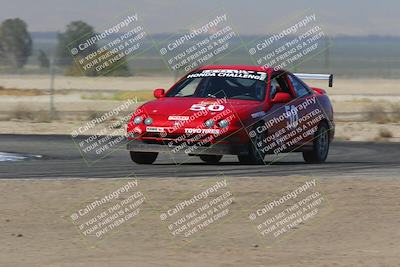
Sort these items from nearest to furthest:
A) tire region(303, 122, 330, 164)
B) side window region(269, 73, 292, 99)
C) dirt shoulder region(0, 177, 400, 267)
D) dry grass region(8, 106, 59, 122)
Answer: dirt shoulder region(0, 177, 400, 267) → side window region(269, 73, 292, 99) → tire region(303, 122, 330, 164) → dry grass region(8, 106, 59, 122)

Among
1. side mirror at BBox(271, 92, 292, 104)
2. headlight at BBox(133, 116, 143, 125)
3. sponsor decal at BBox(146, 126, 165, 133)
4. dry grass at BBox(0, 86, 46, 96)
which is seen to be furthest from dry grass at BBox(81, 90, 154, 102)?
sponsor decal at BBox(146, 126, 165, 133)

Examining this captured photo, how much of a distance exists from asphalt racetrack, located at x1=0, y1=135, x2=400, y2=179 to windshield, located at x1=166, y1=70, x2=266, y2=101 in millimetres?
966

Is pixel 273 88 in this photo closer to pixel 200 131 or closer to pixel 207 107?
pixel 207 107

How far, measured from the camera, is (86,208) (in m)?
11.2

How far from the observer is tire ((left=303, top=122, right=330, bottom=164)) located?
16.8 meters

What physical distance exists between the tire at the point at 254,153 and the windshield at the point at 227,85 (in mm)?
630

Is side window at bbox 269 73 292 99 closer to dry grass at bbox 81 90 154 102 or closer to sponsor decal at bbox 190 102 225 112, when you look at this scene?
sponsor decal at bbox 190 102 225 112

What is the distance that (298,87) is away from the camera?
55.1ft

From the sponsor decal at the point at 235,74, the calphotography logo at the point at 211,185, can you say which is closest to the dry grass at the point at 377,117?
the calphotography logo at the point at 211,185

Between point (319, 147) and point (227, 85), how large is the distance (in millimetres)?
1793

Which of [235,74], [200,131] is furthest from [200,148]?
[235,74]

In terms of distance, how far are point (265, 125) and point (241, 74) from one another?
1.03 metres

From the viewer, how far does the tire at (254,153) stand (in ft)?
50.5

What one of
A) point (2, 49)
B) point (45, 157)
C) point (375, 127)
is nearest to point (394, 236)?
point (45, 157)
